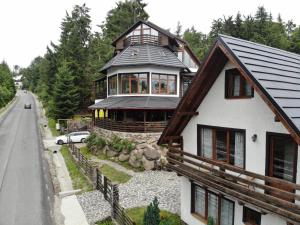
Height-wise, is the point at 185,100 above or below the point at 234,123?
above

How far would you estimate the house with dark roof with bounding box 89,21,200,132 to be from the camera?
2703 cm

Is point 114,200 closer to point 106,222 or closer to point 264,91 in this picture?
point 106,222

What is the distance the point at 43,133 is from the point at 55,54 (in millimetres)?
20986

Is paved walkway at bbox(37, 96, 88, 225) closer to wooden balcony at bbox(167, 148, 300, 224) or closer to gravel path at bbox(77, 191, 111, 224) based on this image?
gravel path at bbox(77, 191, 111, 224)

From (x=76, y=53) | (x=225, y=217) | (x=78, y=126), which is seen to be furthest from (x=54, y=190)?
(x=76, y=53)

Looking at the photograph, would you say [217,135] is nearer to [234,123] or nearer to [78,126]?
[234,123]

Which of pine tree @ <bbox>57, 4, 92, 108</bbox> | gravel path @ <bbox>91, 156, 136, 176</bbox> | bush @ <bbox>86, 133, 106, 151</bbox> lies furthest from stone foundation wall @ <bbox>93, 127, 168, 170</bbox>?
pine tree @ <bbox>57, 4, 92, 108</bbox>

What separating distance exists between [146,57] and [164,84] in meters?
3.68

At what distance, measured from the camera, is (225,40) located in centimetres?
838

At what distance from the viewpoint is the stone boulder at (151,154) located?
23297mm

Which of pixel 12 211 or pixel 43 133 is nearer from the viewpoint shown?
pixel 12 211

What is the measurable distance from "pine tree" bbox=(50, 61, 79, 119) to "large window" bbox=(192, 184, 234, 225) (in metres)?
34.6

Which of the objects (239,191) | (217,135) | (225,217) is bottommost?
Result: (225,217)

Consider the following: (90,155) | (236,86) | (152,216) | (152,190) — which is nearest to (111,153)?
(90,155)
